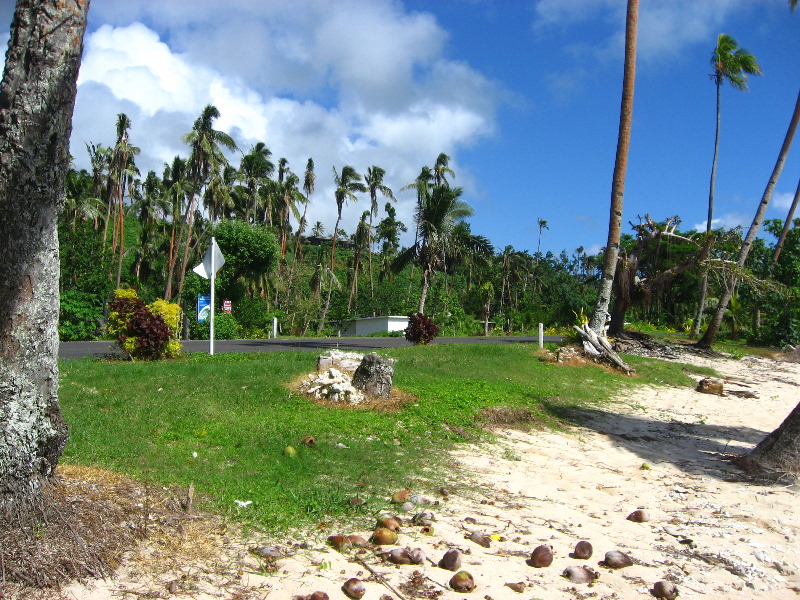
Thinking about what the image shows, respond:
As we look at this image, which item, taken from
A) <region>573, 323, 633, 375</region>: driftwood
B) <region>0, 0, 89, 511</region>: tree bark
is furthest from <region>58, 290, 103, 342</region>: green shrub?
<region>0, 0, 89, 511</region>: tree bark

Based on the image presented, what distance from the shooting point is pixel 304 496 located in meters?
5.58

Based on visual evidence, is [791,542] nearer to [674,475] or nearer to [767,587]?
[767,587]

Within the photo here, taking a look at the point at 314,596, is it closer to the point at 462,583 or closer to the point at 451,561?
the point at 462,583

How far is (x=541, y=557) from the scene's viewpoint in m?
4.64

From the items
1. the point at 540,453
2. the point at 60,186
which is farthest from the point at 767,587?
the point at 60,186

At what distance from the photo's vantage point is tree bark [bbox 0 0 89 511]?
4.10 meters

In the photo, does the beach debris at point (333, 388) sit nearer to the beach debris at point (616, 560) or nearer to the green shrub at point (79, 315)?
the beach debris at point (616, 560)

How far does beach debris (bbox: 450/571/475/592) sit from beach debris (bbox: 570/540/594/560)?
1039 mm

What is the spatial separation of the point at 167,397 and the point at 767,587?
23.7 feet

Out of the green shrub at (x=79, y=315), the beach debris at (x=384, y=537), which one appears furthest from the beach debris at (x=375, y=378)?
the green shrub at (x=79, y=315)

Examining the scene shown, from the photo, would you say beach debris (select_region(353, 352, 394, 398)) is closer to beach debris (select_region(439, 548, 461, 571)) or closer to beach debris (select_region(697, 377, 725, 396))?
beach debris (select_region(439, 548, 461, 571))

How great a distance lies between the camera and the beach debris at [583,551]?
15.8ft

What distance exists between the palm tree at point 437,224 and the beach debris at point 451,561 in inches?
758

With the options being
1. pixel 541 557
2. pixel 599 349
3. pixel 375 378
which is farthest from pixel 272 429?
pixel 599 349
